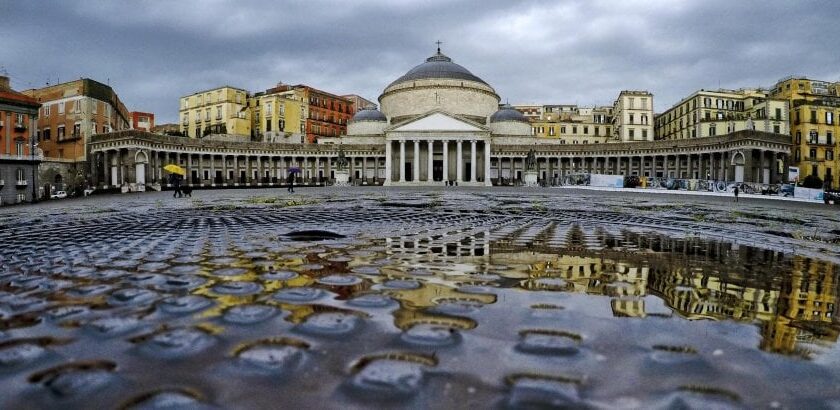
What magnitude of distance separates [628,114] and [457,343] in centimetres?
8779

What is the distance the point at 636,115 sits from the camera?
8125 cm

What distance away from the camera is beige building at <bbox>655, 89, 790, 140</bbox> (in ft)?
214

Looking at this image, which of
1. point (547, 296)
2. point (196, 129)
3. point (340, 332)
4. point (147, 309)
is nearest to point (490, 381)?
point (340, 332)

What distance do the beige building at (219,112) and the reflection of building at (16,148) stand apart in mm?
30551

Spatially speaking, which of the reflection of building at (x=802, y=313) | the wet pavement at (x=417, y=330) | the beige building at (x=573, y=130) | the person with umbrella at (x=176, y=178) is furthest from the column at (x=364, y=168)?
the reflection of building at (x=802, y=313)

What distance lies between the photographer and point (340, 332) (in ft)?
9.07

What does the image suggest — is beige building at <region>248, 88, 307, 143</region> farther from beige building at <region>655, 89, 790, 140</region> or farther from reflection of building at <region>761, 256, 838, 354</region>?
reflection of building at <region>761, 256, 838, 354</region>

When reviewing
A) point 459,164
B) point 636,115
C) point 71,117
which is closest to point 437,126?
point 459,164

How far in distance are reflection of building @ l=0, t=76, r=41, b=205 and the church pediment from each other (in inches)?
1545

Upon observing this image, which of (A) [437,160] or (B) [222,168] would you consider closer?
(B) [222,168]

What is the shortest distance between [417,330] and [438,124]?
64.4 meters

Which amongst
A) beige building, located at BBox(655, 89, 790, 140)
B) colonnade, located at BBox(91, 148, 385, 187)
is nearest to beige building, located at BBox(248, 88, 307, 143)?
colonnade, located at BBox(91, 148, 385, 187)

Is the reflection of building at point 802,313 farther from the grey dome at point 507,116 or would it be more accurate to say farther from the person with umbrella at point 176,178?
the grey dome at point 507,116

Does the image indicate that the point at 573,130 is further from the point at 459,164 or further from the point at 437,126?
the point at 437,126
